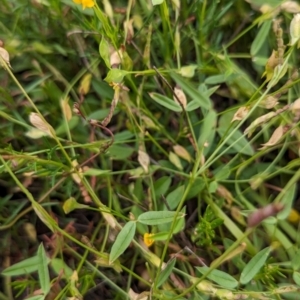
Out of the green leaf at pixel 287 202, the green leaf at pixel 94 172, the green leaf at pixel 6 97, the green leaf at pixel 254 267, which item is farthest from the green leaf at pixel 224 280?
the green leaf at pixel 6 97

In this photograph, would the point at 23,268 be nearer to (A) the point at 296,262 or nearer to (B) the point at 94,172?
(B) the point at 94,172

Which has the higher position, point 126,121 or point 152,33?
point 152,33

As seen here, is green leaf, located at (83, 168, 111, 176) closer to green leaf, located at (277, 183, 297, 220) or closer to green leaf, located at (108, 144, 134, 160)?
green leaf, located at (108, 144, 134, 160)

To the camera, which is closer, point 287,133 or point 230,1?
point 287,133

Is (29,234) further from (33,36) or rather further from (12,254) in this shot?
(33,36)

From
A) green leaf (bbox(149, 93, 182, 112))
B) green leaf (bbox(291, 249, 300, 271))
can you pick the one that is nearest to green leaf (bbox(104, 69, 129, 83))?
green leaf (bbox(149, 93, 182, 112))

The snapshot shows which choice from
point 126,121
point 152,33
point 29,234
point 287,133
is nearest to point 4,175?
point 29,234

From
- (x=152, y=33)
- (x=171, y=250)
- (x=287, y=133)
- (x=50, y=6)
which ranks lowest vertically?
(x=171, y=250)

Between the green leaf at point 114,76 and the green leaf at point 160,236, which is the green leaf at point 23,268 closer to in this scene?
the green leaf at point 160,236
